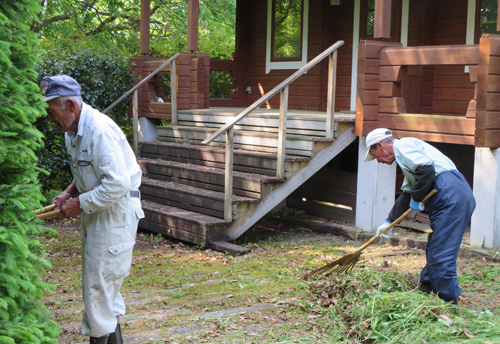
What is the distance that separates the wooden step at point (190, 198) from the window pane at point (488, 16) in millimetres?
4768

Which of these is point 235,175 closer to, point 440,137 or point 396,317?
point 440,137

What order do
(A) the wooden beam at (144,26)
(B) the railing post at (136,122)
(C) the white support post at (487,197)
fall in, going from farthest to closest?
1. (A) the wooden beam at (144,26)
2. (B) the railing post at (136,122)
3. (C) the white support post at (487,197)

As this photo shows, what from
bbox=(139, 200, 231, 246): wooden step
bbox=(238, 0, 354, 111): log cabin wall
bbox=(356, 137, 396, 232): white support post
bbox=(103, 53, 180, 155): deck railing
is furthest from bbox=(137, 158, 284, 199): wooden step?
bbox=(238, 0, 354, 111): log cabin wall

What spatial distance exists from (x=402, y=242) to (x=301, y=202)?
295cm

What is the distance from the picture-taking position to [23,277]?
3.22 meters

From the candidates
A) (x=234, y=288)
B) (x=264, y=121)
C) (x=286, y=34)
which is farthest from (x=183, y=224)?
(x=286, y=34)

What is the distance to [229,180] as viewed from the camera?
7.49 m

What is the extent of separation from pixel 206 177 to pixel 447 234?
14.2 feet

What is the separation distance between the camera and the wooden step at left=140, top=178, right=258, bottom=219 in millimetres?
7711

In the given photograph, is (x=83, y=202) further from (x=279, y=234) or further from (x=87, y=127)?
(x=279, y=234)

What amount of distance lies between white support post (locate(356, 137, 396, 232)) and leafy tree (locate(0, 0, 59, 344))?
19.0ft

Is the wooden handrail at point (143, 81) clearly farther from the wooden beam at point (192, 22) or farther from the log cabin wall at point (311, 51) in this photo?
the log cabin wall at point (311, 51)

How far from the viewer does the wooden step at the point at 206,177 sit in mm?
7836

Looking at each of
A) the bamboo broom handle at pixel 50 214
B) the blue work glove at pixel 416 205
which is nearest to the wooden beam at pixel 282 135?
the blue work glove at pixel 416 205
